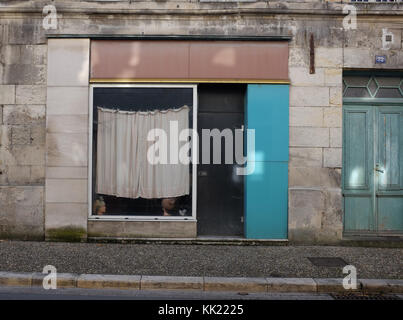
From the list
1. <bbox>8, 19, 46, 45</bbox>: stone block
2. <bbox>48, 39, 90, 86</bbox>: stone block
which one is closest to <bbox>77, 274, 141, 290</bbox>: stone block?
<bbox>48, 39, 90, 86</bbox>: stone block

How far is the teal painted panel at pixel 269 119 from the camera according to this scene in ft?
22.8

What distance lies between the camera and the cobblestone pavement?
5098 mm

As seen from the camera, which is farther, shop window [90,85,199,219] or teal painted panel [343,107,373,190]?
teal painted panel [343,107,373,190]

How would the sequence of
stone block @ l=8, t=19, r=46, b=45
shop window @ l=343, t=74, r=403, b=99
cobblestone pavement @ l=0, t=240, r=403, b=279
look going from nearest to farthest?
cobblestone pavement @ l=0, t=240, r=403, b=279, stone block @ l=8, t=19, r=46, b=45, shop window @ l=343, t=74, r=403, b=99

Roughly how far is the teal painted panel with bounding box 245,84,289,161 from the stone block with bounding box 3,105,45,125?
171 inches

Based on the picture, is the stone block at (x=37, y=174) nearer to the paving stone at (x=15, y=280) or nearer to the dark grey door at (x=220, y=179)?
the paving stone at (x=15, y=280)

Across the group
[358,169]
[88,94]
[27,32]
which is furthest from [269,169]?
[27,32]

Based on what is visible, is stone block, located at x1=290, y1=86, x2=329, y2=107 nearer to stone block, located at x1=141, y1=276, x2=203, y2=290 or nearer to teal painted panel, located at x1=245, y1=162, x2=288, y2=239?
teal painted panel, located at x1=245, y1=162, x2=288, y2=239

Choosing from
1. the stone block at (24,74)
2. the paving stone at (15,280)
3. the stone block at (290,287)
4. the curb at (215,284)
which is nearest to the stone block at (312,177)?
the curb at (215,284)

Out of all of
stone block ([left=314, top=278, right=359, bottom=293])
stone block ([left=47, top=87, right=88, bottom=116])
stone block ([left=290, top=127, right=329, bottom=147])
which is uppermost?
stone block ([left=47, top=87, right=88, bottom=116])

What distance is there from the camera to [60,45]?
23.1 feet

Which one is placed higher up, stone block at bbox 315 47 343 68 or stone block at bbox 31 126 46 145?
stone block at bbox 315 47 343 68

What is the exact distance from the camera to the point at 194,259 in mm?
5727

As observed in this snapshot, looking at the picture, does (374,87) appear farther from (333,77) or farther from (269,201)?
(269,201)
